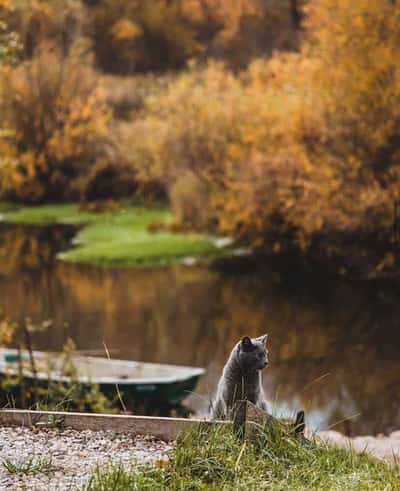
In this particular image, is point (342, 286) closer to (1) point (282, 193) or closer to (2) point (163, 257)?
(1) point (282, 193)

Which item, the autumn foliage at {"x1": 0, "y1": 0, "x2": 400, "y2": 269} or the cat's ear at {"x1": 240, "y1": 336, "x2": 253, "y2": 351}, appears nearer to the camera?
the cat's ear at {"x1": 240, "y1": 336, "x2": 253, "y2": 351}

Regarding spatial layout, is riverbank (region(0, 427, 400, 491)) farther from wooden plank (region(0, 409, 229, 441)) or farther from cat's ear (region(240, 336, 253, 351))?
cat's ear (region(240, 336, 253, 351))

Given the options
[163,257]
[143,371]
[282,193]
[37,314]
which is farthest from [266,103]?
[143,371]

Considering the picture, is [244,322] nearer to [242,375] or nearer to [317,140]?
[317,140]

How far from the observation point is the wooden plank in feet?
24.4

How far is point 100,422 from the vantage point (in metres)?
7.61

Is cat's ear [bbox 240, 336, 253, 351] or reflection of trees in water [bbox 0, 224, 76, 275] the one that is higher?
cat's ear [bbox 240, 336, 253, 351]

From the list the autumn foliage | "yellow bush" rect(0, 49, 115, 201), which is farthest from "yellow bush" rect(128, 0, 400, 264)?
"yellow bush" rect(0, 49, 115, 201)

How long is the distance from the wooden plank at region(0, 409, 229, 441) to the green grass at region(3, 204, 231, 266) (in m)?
27.1

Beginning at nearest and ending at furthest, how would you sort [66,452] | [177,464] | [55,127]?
[177,464]
[66,452]
[55,127]

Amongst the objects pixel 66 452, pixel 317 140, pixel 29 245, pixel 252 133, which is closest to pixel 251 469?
pixel 66 452

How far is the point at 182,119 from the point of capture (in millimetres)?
39500

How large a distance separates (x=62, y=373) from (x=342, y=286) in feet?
47.8

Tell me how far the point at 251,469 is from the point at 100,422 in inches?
61.1
